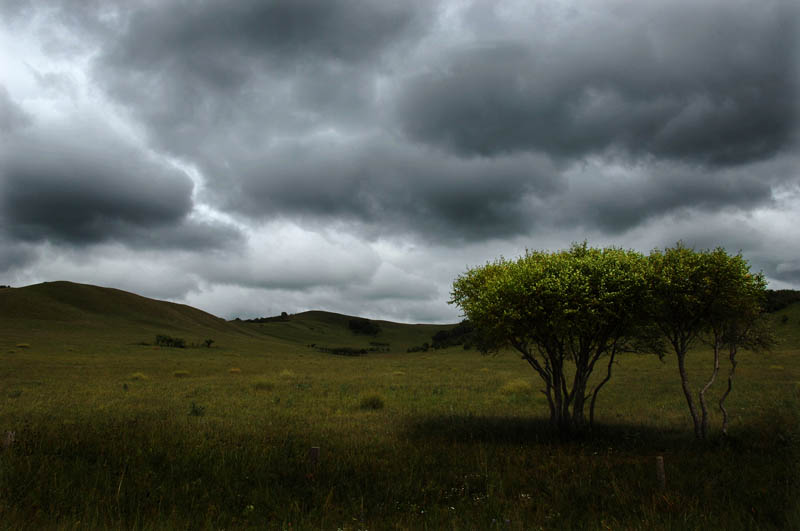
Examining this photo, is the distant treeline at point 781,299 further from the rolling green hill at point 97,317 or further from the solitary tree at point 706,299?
the rolling green hill at point 97,317

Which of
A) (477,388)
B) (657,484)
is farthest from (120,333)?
(657,484)

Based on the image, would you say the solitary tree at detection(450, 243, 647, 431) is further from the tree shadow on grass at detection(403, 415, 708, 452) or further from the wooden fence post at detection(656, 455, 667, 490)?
the wooden fence post at detection(656, 455, 667, 490)

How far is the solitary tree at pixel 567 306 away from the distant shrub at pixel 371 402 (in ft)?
33.4

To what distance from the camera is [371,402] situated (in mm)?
26141

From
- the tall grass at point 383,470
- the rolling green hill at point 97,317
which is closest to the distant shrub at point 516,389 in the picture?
the tall grass at point 383,470

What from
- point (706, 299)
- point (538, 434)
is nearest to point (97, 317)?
point (538, 434)

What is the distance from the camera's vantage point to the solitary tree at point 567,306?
16.5 metres

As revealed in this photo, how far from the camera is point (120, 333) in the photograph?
102812 mm

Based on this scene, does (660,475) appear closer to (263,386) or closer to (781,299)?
(263,386)

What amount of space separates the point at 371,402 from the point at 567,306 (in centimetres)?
1458

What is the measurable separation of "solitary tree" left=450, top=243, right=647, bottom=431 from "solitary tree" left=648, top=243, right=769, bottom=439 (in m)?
0.80

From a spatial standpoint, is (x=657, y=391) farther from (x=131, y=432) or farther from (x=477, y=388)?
(x=131, y=432)

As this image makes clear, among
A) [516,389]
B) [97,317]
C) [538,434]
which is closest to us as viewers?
[538,434]

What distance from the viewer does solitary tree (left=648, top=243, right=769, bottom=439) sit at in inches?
626
